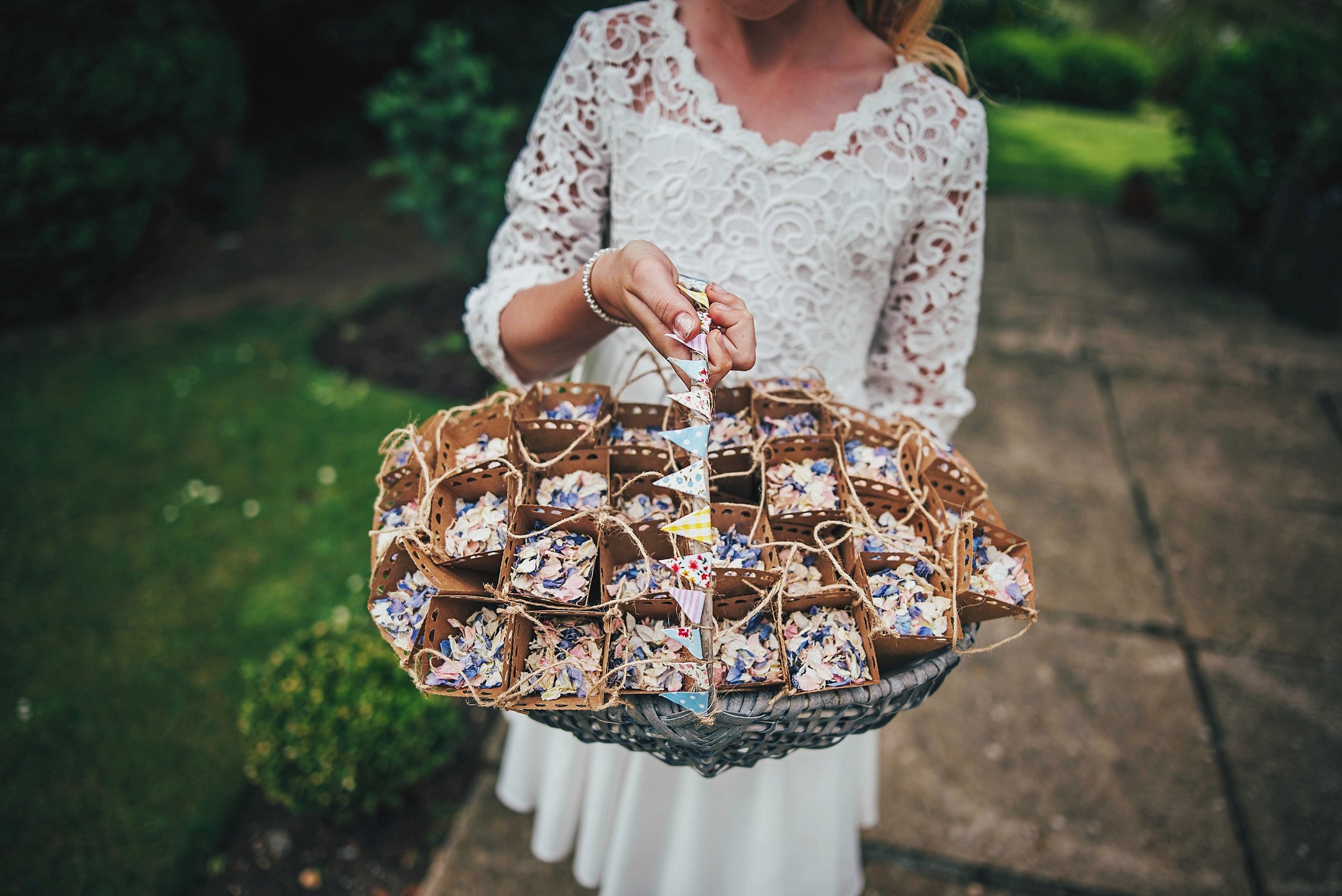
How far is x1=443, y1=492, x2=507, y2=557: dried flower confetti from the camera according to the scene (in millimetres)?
1099

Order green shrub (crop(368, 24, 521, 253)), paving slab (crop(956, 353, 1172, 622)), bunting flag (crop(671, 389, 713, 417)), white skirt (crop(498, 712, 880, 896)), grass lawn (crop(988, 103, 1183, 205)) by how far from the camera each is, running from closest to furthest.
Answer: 1. bunting flag (crop(671, 389, 713, 417))
2. white skirt (crop(498, 712, 880, 896))
3. paving slab (crop(956, 353, 1172, 622))
4. green shrub (crop(368, 24, 521, 253))
5. grass lawn (crop(988, 103, 1183, 205))

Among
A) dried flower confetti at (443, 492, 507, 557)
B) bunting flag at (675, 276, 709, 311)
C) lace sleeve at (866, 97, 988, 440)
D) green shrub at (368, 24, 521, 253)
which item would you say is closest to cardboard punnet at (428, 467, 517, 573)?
dried flower confetti at (443, 492, 507, 557)

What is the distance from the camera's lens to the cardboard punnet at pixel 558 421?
3.92 ft

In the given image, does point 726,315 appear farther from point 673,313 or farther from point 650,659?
point 650,659

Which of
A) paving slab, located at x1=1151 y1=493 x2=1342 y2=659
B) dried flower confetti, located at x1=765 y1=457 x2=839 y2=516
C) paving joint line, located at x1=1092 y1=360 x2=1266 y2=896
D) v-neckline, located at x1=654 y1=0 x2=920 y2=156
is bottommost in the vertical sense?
paving joint line, located at x1=1092 y1=360 x2=1266 y2=896

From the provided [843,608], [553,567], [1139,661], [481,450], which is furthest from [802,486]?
[1139,661]

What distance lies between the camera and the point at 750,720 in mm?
961

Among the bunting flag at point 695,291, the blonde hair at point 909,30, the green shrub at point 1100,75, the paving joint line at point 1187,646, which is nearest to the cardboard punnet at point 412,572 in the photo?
the bunting flag at point 695,291

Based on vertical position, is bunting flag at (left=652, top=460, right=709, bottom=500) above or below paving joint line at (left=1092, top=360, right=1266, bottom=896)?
above

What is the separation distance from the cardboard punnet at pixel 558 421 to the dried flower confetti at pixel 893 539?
434 mm

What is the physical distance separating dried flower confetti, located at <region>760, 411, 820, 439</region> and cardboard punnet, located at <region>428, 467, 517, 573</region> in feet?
1.38

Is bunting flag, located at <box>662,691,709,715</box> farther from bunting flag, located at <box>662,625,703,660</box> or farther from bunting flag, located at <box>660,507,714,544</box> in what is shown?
bunting flag, located at <box>660,507,714,544</box>

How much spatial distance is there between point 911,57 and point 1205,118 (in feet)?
16.4

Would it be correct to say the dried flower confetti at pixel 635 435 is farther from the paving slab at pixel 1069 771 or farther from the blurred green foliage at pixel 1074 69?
the blurred green foliage at pixel 1074 69
